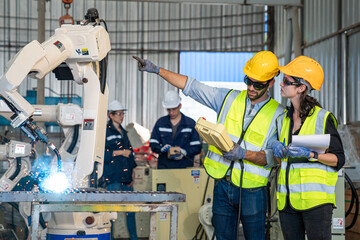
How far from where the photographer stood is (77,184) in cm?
339

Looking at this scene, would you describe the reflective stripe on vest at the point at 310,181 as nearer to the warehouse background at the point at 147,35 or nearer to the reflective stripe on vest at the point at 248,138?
the reflective stripe on vest at the point at 248,138

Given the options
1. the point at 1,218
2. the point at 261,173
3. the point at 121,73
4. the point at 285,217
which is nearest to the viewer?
the point at 285,217

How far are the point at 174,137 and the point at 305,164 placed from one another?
2.83 metres

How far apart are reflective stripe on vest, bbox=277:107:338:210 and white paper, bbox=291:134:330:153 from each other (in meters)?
0.13

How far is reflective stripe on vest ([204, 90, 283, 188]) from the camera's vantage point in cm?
332

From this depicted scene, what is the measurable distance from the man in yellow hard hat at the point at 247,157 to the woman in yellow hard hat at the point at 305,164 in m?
0.20

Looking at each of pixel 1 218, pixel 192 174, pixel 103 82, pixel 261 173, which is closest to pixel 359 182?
pixel 192 174

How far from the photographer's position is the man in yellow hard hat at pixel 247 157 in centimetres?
330

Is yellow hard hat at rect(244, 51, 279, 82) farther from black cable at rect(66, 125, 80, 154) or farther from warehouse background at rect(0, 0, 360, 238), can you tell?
warehouse background at rect(0, 0, 360, 238)

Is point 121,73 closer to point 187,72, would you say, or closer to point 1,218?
point 187,72

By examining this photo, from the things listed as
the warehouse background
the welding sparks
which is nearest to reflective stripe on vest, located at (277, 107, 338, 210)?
the welding sparks

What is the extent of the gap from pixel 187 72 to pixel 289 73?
1002 cm

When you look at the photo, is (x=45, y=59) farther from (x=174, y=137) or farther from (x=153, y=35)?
(x=153, y=35)

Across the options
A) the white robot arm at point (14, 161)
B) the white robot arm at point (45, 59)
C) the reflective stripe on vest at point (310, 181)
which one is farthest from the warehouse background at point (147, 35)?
the reflective stripe on vest at point (310, 181)
